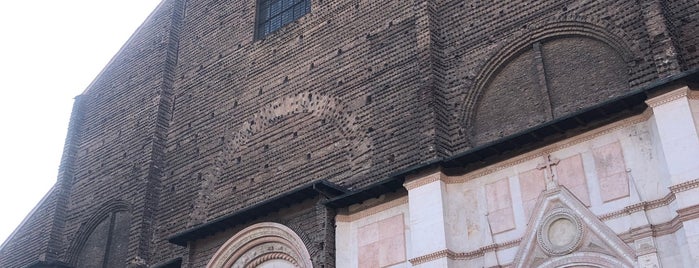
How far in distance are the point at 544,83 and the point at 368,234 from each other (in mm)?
3311

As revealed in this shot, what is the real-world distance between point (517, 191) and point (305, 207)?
3.59 metres

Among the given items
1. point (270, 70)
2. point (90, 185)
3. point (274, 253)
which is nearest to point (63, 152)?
point (90, 185)

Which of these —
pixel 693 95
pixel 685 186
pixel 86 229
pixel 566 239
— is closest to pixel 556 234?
pixel 566 239

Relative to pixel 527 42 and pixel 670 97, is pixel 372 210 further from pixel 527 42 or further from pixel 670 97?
pixel 670 97

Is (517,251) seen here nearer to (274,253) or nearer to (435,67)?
(435,67)

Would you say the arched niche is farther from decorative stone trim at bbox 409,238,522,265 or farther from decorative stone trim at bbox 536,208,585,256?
decorative stone trim at bbox 409,238,522,265

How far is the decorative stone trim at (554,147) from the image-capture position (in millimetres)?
9587

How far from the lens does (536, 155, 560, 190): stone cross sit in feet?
32.5

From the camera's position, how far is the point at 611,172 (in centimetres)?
949

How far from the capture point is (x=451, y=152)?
11469 millimetres

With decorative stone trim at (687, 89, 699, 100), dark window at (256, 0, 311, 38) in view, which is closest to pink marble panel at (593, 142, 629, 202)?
decorative stone trim at (687, 89, 699, 100)

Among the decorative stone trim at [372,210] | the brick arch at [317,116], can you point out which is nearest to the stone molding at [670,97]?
the decorative stone trim at [372,210]

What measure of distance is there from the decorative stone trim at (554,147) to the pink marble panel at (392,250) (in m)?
1.08

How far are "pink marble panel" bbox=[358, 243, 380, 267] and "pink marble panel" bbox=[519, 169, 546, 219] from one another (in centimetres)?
228
